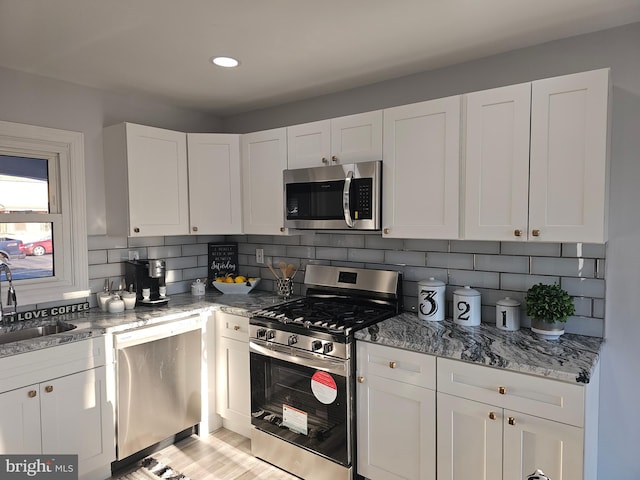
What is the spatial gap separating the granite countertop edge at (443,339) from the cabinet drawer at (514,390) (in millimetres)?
36

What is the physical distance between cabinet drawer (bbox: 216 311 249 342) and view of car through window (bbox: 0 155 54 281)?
1.15 metres

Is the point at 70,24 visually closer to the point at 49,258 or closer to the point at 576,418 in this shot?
the point at 49,258

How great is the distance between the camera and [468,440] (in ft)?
6.48

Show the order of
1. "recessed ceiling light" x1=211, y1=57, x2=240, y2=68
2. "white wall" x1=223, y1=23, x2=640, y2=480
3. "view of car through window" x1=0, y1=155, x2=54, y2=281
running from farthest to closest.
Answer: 1. "view of car through window" x1=0, y1=155, x2=54, y2=281
2. "recessed ceiling light" x1=211, y1=57, x2=240, y2=68
3. "white wall" x1=223, y1=23, x2=640, y2=480

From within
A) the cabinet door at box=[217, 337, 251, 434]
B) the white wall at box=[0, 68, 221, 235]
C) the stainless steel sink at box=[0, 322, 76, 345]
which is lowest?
the cabinet door at box=[217, 337, 251, 434]

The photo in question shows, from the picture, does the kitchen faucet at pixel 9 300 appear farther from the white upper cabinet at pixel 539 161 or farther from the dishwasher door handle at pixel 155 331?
the white upper cabinet at pixel 539 161

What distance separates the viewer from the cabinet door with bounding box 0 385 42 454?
2.08 m

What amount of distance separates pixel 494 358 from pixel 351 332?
740mm

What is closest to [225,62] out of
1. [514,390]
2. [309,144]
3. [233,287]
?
[309,144]

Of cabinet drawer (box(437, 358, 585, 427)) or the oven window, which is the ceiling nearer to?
cabinet drawer (box(437, 358, 585, 427))

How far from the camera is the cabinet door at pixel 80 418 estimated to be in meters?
2.25

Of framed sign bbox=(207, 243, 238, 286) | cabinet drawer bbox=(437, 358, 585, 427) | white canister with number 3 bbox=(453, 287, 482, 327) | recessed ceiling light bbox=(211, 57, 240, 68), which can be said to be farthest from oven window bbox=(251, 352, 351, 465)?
recessed ceiling light bbox=(211, 57, 240, 68)

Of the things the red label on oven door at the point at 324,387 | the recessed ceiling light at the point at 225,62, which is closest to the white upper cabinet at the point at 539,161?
the red label on oven door at the point at 324,387

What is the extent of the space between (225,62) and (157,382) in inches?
79.9
